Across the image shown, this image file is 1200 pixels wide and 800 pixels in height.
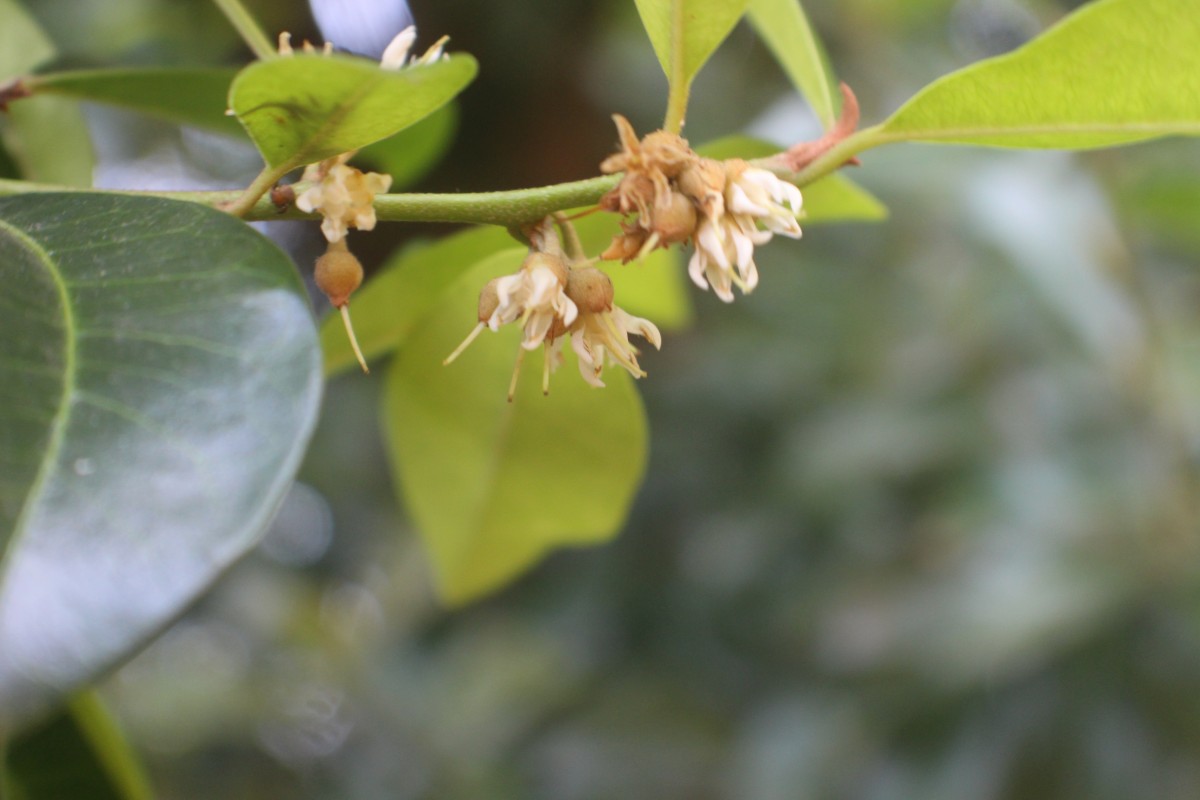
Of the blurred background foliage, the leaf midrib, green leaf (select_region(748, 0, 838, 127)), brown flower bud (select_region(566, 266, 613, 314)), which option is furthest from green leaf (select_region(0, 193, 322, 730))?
the blurred background foliage

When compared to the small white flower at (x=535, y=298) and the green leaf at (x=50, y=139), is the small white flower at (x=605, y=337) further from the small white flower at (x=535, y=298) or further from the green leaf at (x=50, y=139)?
the green leaf at (x=50, y=139)

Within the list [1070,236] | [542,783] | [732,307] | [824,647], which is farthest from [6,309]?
[732,307]

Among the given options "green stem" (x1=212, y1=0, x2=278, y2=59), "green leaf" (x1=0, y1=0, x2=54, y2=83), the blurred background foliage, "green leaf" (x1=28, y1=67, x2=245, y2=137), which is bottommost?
the blurred background foliage

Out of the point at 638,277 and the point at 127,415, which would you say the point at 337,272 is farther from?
the point at 638,277

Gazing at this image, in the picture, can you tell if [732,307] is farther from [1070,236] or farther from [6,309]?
[6,309]

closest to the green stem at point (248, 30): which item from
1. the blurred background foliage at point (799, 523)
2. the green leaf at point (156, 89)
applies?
the green leaf at point (156, 89)

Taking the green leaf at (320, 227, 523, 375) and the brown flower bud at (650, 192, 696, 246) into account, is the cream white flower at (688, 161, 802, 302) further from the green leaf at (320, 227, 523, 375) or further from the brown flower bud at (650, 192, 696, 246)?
the green leaf at (320, 227, 523, 375)

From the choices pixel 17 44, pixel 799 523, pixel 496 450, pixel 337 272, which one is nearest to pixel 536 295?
pixel 337 272
